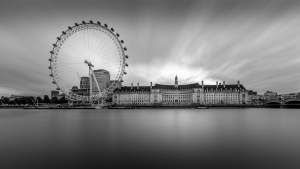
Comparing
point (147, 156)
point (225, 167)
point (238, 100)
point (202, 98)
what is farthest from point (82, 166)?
point (238, 100)

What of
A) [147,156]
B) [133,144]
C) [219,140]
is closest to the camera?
[147,156]

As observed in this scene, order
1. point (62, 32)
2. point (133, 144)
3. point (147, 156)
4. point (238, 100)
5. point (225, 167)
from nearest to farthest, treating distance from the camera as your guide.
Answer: point (225, 167)
point (147, 156)
point (133, 144)
point (62, 32)
point (238, 100)

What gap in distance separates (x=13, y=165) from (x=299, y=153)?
584 inches

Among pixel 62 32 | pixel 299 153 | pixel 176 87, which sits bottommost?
pixel 299 153

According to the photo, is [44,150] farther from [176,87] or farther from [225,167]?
[176,87]

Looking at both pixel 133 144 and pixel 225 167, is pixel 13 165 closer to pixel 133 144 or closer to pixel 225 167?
pixel 133 144

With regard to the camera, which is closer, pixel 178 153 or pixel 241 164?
pixel 241 164

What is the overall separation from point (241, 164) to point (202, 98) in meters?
93.4

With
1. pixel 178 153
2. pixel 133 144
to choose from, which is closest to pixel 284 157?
pixel 178 153

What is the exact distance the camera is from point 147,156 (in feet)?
29.1

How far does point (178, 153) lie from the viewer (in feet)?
31.1

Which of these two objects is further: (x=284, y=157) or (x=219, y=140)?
(x=219, y=140)

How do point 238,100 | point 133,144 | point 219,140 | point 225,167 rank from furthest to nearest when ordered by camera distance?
1. point 238,100
2. point 219,140
3. point 133,144
4. point 225,167

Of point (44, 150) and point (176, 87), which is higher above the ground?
point (176, 87)
